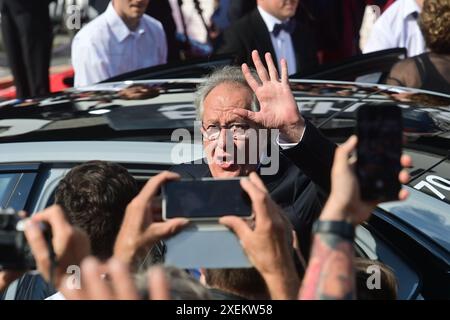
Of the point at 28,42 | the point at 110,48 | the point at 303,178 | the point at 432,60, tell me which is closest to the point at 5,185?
the point at 303,178

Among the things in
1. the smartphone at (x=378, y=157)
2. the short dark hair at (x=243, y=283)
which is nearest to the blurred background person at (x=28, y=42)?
the short dark hair at (x=243, y=283)

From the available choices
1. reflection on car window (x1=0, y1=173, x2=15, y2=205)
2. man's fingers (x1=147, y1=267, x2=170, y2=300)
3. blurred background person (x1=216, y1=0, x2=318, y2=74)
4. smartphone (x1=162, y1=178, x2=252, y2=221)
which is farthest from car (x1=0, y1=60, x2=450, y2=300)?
blurred background person (x1=216, y1=0, x2=318, y2=74)

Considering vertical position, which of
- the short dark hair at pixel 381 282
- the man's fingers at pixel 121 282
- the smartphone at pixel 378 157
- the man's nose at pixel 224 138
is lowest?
the short dark hair at pixel 381 282

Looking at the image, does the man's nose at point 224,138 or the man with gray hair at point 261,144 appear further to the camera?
the man's nose at point 224,138

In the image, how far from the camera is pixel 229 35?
593 centimetres

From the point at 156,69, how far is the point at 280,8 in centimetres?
183

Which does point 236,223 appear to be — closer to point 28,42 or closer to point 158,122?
point 158,122

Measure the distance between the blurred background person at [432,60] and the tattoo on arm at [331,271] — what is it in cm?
272

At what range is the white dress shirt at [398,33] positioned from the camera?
6.05 metres

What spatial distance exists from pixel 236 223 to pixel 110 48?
12.1 ft

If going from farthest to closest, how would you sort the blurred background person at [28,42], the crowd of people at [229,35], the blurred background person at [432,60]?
1. the blurred background person at [28,42]
2. the crowd of people at [229,35]
3. the blurred background person at [432,60]

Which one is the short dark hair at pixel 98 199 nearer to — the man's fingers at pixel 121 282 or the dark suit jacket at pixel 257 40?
the man's fingers at pixel 121 282

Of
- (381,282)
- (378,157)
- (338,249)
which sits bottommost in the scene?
(381,282)
